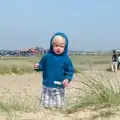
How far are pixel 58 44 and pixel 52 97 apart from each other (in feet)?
2.53

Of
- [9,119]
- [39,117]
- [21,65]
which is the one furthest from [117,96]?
[21,65]

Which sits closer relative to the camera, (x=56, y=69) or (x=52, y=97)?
(x=56, y=69)

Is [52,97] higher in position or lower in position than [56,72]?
lower

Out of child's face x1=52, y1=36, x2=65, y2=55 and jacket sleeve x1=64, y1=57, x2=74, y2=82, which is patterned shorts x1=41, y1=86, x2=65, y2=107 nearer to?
jacket sleeve x1=64, y1=57, x2=74, y2=82

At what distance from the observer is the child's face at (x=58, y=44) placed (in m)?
5.67

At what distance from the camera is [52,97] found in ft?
18.8

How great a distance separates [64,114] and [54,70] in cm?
112

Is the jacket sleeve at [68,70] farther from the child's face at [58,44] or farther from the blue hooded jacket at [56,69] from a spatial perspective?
the child's face at [58,44]

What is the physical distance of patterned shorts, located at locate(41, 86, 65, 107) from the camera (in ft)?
18.6

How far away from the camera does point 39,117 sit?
14.7 feet

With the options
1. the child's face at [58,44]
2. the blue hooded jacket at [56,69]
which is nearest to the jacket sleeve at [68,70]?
the blue hooded jacket at [56,69]

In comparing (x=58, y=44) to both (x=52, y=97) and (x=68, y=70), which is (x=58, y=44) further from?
(x=52, y=97)

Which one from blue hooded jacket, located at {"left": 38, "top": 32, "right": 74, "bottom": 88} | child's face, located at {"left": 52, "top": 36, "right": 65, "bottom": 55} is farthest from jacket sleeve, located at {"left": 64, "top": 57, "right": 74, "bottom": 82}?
child's face, located at {"left": 52, "top": 36, "right": 65, "bottom": 55}

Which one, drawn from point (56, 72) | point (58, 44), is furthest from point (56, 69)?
point (58, 44)
